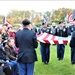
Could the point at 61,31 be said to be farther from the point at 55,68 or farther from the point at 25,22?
the point at 25,22

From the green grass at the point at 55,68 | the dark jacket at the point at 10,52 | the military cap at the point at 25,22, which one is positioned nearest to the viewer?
the military cap at the point at 25,22

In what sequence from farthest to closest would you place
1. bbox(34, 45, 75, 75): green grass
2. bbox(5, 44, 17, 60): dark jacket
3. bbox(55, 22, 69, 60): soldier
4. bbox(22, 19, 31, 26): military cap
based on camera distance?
bbox(55, 22, 69, 60): soldier → bbox(34, 45, 75, 75): green grass → bbox(5, 44, 17, 60): dark jacket → bbox(22, 19, 31, 26): military cap

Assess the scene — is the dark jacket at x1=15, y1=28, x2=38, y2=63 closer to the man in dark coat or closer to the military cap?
the man in dark coat

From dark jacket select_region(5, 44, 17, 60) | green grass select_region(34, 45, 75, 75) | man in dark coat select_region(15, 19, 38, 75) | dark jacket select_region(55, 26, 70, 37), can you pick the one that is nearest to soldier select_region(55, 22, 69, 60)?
dark jacket select_region(55, 26, 70, 37)

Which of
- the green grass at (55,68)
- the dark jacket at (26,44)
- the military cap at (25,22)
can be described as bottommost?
the green grass at (55,68)

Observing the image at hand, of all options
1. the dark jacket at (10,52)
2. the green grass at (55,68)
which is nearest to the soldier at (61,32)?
the green grass at (55,68)

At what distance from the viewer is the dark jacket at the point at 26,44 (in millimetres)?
6613

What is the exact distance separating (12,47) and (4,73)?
1300 mm

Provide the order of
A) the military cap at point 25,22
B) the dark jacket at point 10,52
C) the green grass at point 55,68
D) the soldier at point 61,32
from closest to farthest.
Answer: the military cap at point 25,22, the dark jacket at point 10,52, the green grass at point 55,68, the soldier at point 61,32

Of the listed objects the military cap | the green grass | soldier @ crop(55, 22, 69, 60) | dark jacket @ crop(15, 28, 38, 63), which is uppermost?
the military cap

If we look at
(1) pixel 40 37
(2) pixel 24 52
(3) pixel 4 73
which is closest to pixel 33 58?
(2) pixel 24 52

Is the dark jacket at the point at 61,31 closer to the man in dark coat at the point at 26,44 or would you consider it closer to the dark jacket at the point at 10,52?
the dark jacket at the point at 10,52

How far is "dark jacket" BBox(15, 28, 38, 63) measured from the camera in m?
6.61

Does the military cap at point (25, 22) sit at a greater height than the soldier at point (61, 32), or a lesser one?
greater
